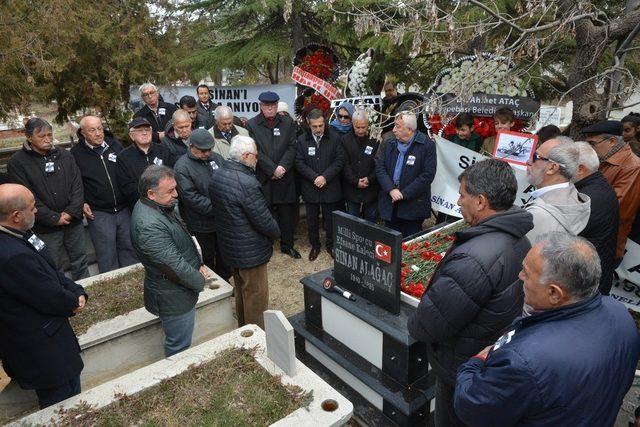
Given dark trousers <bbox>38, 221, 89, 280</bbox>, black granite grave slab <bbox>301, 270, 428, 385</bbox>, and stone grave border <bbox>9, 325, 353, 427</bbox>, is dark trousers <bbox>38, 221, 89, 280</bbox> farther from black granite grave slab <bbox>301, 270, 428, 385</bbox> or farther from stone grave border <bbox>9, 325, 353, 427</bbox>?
black granite grave slab <bbox>301, 270, 428, 385</bbox>

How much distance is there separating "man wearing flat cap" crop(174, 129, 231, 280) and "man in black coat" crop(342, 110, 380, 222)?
6.53 feet

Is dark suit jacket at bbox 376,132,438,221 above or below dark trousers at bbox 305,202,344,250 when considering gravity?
above

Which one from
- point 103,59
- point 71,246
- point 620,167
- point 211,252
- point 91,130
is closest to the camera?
point 620,167

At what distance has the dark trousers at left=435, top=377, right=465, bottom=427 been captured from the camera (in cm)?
258

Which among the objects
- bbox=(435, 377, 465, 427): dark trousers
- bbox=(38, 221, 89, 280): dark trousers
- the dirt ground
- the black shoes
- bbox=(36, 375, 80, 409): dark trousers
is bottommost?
the dirt ground

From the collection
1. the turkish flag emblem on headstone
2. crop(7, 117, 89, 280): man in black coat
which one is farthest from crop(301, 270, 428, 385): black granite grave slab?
crop(7, 117, 89, 280): man in black coat

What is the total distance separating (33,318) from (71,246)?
2513 millimetres

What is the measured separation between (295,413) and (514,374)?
1.53 m

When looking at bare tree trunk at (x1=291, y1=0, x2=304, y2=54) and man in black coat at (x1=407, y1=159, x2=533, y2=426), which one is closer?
man in black coat at (x1=407, y1=159, x2=533, y2=426)

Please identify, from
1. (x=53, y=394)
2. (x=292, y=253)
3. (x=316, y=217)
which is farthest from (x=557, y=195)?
(x=292, y=253)

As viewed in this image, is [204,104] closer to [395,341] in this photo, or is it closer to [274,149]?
[274,149]

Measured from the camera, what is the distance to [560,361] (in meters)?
1.59

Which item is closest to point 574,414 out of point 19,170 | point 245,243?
point 245,243

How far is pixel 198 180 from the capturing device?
479 centimetres
